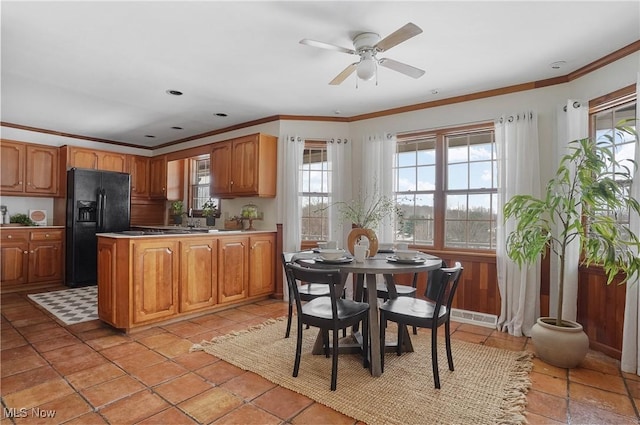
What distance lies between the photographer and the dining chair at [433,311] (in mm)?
2381

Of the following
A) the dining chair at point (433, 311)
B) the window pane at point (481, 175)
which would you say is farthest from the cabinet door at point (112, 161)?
the window pane at point (481, 175)

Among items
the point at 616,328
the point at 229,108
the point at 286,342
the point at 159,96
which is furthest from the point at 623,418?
the point at 159,96

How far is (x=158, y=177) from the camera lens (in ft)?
21.2

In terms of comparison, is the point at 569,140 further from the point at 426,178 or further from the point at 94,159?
the point at 94,159

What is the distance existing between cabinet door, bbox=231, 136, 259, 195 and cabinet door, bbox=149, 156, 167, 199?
2.03 metres

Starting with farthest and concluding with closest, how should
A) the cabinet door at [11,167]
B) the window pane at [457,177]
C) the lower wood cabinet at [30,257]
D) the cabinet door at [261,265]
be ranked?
the cabinet door at [11,167] → the lower wood cabinet at [30,257] → the cabinet door at [261,265] → the window pane at [457,177]

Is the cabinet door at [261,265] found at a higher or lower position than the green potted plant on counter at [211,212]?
lower

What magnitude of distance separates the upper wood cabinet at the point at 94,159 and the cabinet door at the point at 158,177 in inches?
17.7

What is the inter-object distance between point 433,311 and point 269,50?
2424 millimetres

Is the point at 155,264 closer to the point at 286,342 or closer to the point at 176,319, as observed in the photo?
the point at 176,319

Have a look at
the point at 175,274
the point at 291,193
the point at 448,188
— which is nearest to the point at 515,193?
the point at 448,188

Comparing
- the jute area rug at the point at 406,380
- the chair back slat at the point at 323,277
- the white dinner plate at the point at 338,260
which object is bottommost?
the jute area rug at the point at 406,380

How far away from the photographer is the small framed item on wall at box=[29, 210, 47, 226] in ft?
18.5

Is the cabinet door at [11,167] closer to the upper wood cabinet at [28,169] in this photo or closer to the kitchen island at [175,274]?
the upper wood cabinet at [28,169]
